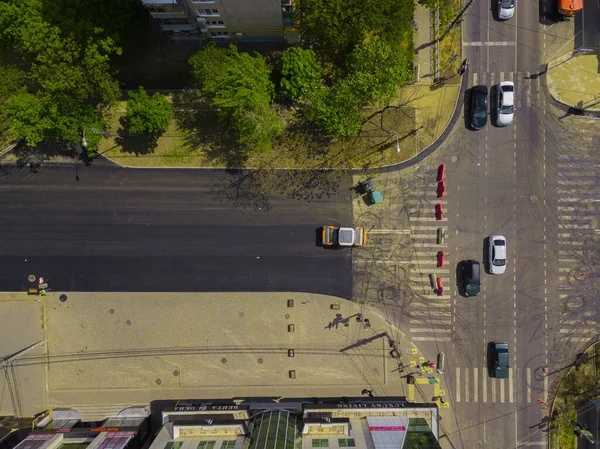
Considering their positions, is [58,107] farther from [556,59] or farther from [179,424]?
[556,59]

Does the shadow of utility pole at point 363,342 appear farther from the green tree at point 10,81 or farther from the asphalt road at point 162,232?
the green tree at point 10,81

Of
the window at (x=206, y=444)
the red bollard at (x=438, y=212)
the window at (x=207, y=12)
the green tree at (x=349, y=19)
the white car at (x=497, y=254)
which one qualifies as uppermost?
the window at (x=207, y=12)

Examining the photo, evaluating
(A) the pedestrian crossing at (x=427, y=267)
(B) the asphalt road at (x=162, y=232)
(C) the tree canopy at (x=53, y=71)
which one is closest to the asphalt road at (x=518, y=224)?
(A) the pedestrian crossing at (x=427, y=267)

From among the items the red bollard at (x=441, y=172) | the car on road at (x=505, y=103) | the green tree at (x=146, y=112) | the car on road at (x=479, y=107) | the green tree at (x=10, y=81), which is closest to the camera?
the green tree at (x=10, y=81)

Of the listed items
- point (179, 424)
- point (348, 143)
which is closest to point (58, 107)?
point (348, 143)

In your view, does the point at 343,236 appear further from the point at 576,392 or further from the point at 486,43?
the point at 576,392

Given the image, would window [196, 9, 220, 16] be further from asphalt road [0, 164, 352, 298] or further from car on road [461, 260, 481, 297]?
car on road [461, 260, 481, 297]

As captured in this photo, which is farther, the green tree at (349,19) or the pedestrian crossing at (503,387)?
Result: the pedestrian crossing at (503,387)
